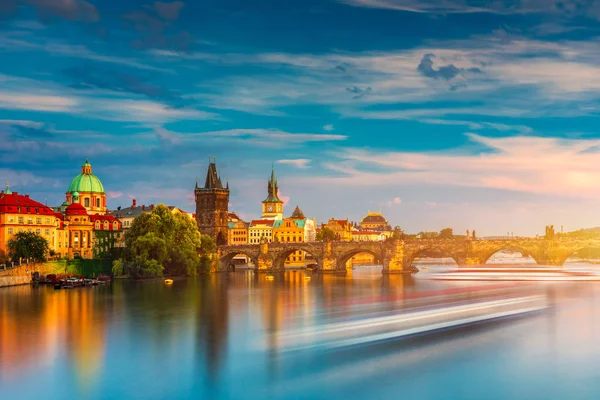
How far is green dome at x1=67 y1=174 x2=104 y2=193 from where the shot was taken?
116406 mm

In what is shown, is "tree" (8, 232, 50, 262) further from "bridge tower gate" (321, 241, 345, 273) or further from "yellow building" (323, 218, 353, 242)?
"yellow building" (323, 218, 353, 242)

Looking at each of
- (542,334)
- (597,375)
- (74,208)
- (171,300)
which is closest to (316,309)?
(171,300)

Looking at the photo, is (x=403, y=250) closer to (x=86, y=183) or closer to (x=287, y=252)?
(x=287, y=252)

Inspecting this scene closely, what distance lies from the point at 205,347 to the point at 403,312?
1820 centimetres

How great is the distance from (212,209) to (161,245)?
45.1 metres

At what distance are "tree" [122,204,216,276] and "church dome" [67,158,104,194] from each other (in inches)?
1400

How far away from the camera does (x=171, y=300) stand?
5675cm

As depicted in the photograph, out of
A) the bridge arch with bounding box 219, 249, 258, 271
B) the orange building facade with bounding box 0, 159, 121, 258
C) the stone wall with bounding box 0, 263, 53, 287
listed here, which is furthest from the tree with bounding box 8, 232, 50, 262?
the bridge arch with bounding box 219, 249, 258, 271

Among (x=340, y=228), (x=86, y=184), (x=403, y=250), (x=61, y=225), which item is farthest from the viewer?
(x=340, y=228)

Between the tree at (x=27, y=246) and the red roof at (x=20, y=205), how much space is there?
3.81 meters

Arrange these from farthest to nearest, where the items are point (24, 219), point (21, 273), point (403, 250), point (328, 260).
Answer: point (328, 260), point (403, 250), point (24, 219), point (21, 273)

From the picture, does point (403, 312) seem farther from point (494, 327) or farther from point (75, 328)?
point (75, 328)

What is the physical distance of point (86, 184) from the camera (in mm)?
117000

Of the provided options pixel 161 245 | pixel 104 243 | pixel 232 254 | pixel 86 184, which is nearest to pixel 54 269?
pixel 161 245
